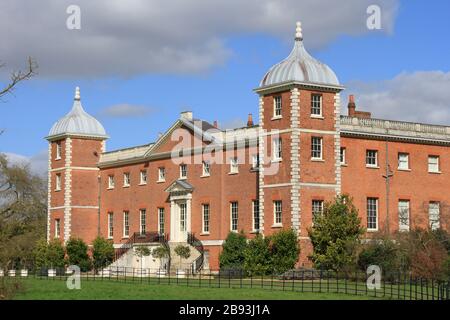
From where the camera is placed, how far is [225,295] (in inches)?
1492

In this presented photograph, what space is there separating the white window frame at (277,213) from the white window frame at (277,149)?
243 cm

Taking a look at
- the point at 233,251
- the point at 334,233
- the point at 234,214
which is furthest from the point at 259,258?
the point at 234,214

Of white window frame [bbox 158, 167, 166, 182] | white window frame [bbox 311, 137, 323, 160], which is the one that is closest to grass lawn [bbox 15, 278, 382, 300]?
white window frame [bbox 311, 137, 323, 160]

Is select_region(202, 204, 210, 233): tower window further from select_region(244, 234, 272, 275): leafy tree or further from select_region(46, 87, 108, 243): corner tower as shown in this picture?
select_region(46, 87, 108, 243): corner tower

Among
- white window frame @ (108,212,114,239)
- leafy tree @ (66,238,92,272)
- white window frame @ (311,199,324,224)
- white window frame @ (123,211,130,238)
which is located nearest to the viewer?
white window frame @ (311,199,324,224)

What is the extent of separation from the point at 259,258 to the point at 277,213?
2.84m

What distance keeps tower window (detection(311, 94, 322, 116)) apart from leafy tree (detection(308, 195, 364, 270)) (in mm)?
4914

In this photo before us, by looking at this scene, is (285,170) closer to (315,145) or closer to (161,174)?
(315,145)

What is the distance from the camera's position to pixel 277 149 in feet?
178

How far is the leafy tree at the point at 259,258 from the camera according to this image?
5269 centimetres

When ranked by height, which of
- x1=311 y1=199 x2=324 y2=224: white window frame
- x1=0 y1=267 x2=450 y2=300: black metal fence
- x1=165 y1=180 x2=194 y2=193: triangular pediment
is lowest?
x1=0 y1=267 x2=450 y2=300: black metal fence

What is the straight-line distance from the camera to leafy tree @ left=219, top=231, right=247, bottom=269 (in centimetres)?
5597

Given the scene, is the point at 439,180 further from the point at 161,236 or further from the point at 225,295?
the point at 225,295

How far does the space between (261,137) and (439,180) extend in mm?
12323
